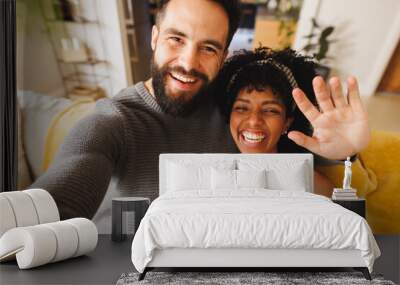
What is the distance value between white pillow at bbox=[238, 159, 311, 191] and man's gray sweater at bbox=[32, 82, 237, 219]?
39cm

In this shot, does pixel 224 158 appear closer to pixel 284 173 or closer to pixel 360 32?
pixel 284 173

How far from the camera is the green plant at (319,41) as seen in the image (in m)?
6.75

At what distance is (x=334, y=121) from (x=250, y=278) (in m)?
2.27

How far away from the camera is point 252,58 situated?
268 inches

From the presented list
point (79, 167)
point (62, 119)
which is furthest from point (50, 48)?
point (79, 167)

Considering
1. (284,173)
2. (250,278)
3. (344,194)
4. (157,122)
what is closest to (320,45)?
(284,173)

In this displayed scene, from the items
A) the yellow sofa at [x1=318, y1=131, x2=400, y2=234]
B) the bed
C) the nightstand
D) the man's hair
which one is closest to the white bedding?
the bed

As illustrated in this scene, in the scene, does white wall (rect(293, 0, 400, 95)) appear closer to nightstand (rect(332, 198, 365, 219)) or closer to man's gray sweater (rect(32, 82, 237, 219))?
nightstand (rect(332, 198, 365, 219))

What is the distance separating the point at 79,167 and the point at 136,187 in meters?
0.57

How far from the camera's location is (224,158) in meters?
6.65

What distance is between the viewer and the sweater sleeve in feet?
21.8

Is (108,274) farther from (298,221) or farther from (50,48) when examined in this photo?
(50,48)

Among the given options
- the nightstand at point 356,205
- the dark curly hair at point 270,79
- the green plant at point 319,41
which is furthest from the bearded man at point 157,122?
the nightstand at point 356,205

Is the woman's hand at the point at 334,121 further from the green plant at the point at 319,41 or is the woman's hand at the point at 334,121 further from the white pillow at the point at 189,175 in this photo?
the white pillow at the point at 189,175
